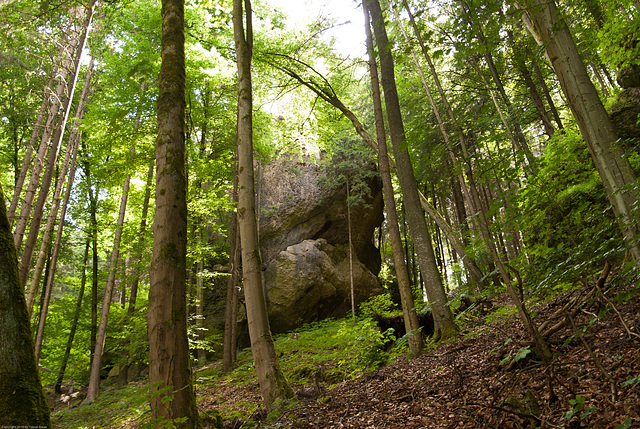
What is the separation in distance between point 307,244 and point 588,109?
13275 mm

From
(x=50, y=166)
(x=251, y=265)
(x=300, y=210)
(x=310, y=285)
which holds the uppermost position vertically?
Answer: (x=300, y=210)

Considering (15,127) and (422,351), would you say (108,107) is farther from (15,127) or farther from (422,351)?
(422,351)

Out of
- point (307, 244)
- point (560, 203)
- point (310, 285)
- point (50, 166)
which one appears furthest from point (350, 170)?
point (50, 166)

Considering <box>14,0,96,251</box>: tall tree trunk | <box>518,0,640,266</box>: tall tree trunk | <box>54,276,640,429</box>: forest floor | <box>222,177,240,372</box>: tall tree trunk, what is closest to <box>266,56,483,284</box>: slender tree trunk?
<box>54,276,640,429</box>: forest floor

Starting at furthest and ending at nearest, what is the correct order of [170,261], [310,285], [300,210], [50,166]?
1. [300,210]
2. [310,285]
3. [50,166]
4. [170,261]

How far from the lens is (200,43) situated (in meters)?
10.8

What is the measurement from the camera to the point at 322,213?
17.0 metres

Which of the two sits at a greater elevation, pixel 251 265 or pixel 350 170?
pixel 350 170

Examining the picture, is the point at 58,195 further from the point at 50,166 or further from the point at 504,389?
the point at 504,389

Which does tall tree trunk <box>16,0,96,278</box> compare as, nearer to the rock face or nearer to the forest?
the forest

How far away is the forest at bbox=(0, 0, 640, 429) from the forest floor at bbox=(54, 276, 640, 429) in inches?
1.2

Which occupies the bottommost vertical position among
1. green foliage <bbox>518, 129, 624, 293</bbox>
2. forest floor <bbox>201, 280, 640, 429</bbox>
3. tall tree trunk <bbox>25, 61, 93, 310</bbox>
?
forest floor <bbox>201, 280, 640, 429</bbox>

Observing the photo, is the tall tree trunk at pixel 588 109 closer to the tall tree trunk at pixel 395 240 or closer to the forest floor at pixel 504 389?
the forest floor at pixel 504 389

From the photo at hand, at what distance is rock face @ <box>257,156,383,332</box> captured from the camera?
1487 cm
